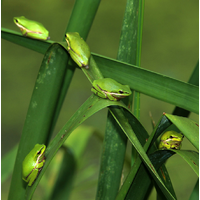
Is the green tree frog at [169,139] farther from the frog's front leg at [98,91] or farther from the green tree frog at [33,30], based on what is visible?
the green tree frog at [33,30]

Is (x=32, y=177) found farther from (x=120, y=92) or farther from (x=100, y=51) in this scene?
(x=100, y=51)

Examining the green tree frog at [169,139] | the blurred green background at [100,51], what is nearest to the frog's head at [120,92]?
the green tree frog at [169,139]

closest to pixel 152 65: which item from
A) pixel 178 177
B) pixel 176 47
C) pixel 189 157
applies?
pixel 176 47

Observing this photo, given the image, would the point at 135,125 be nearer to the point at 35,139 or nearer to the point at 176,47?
the point at 35,139

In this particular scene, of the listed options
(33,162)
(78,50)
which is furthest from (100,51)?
(33,162)

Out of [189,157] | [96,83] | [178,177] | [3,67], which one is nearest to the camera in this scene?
[189,157]

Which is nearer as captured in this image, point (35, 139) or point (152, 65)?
point (35, 139)
